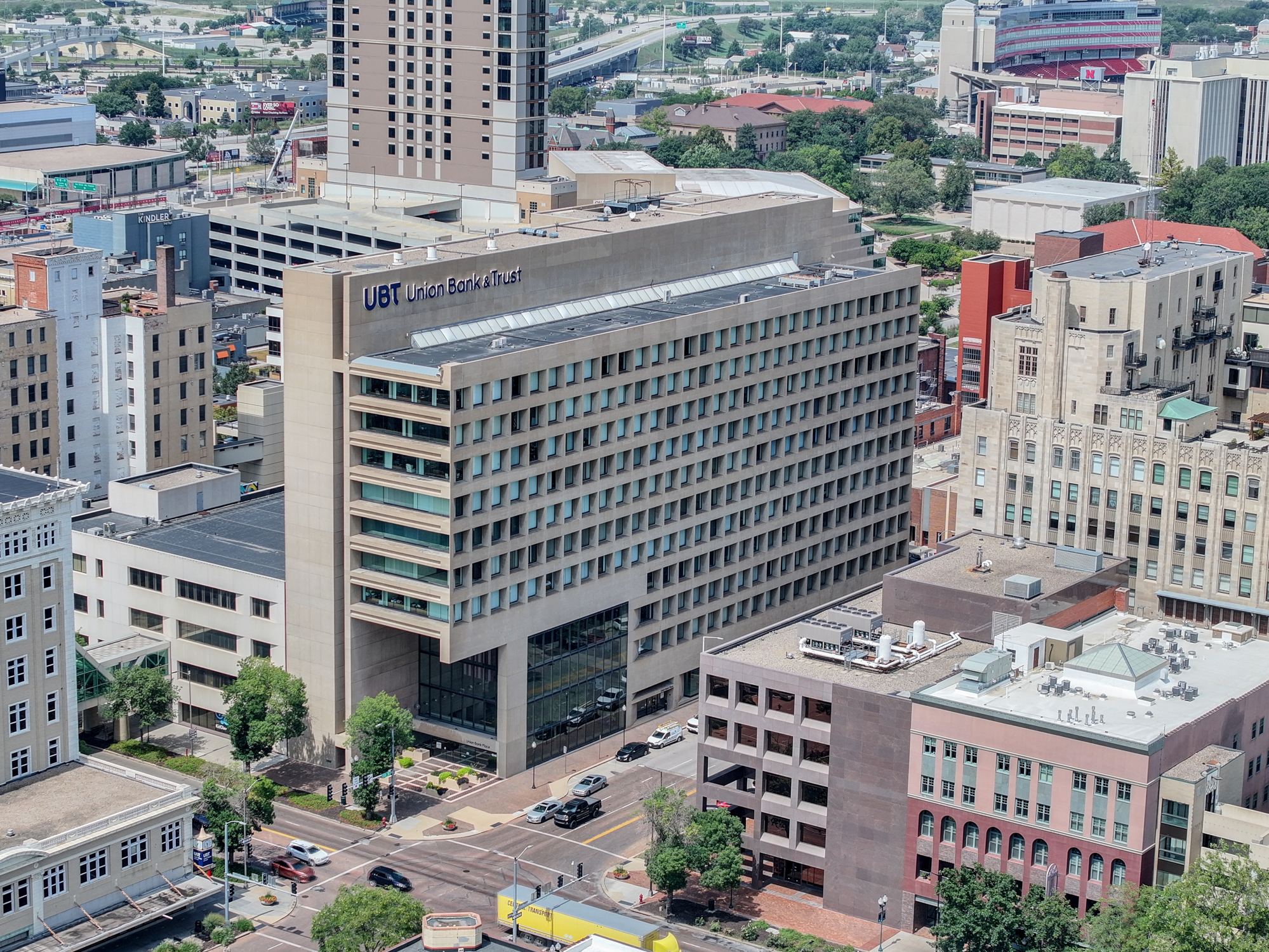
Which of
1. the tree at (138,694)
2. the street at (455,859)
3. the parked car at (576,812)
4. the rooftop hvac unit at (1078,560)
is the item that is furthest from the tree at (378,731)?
the rooftop hvac unit at (1078,560)

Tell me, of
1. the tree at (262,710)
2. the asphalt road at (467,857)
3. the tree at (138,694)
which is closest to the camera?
the asphalt road at (467,857)

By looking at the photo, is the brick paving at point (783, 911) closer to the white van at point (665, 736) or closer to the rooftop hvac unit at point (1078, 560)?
the white van at point (665, 736)

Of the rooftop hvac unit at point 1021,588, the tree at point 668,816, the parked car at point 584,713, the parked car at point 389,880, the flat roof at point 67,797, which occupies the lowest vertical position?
the parked car at point 389,880

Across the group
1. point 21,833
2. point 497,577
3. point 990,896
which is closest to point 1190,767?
point 990,896

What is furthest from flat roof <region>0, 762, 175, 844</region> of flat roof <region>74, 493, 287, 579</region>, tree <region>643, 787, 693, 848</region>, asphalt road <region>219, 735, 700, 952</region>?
tree <region>643, 787, 693, 848</region>

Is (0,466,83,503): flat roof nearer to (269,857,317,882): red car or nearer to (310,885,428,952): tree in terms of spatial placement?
(269,857,317,882): red car
